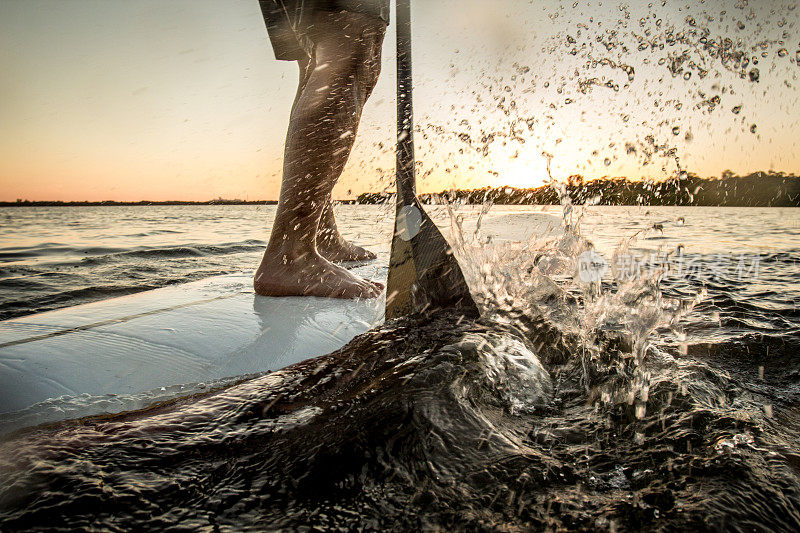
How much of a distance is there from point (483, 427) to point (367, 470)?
0.23m

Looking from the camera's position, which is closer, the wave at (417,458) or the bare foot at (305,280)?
the wave at (417,458)

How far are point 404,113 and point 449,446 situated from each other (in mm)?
1548

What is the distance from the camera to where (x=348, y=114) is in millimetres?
1879

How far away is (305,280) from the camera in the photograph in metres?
1.91

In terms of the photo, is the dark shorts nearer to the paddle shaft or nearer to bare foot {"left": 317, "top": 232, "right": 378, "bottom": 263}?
the paddle shaft

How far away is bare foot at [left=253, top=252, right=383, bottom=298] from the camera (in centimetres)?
188

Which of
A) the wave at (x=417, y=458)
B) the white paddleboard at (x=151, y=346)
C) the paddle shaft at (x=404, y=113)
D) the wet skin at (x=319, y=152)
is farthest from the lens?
the wet skin at (x=319, y=152)

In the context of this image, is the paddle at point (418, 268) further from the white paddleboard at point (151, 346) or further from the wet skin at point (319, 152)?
the wet skin at point (319, 152)

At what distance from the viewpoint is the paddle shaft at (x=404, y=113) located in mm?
1730

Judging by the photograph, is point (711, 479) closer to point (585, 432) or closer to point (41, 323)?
point (585, 432)

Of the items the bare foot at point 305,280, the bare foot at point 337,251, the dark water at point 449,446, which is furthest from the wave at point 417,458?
the bare foot at point 337,251

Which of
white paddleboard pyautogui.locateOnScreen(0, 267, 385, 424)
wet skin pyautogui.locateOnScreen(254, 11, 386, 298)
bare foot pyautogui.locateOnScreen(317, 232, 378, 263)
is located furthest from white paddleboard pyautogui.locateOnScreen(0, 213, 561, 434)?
bare foot pyautogui.locateOnScreen(317, 232, 378, 263)

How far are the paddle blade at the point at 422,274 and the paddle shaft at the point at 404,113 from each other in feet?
0.38

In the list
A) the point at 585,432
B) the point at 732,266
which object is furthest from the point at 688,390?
the point at 732,266
